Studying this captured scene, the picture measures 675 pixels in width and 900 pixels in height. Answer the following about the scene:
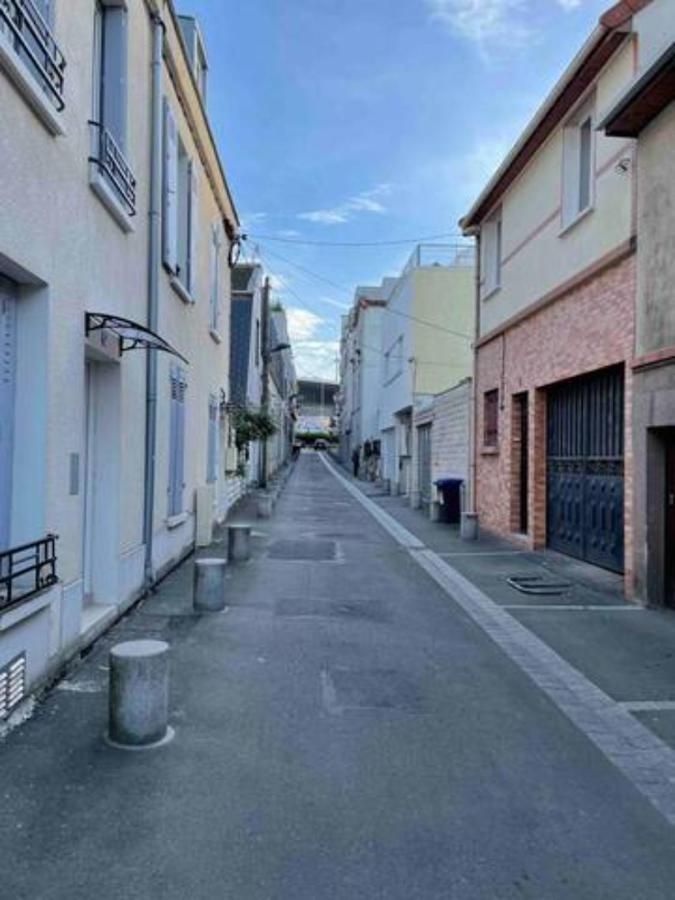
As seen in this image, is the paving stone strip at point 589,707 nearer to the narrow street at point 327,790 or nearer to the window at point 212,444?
the narrow street at point 327,790

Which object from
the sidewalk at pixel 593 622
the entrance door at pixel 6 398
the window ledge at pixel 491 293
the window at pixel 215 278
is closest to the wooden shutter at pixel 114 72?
the entrance door at pixel 6 398

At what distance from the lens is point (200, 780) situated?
413cm

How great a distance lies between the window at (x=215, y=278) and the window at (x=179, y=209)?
241cm

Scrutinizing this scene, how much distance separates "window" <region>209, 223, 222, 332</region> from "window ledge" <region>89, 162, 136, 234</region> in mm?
7394

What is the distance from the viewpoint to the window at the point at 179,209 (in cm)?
964

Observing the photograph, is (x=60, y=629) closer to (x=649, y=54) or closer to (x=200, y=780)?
(x=200, y=780)

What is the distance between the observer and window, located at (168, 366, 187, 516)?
10.9 meters

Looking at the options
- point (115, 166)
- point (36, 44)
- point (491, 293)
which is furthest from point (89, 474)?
point (491, 293)

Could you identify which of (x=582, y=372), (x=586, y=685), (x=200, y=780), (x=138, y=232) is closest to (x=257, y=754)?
(x=200, y=780)

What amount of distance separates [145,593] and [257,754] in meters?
4.58

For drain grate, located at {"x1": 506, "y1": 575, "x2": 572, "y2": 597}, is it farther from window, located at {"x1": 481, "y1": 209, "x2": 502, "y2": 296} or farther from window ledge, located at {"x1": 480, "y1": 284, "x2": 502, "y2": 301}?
window, located at {"x1": 481, "y1": 209, "x2": 502, "y2": 296}

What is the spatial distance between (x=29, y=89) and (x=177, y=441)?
22.0ft

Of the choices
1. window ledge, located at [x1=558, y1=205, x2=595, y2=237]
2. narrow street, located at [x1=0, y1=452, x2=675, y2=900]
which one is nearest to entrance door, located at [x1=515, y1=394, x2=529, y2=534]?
window ledge, located at [x1=558, y1=205, x2=595, y2=237]

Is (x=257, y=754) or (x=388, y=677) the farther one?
(x=388, y=677)
